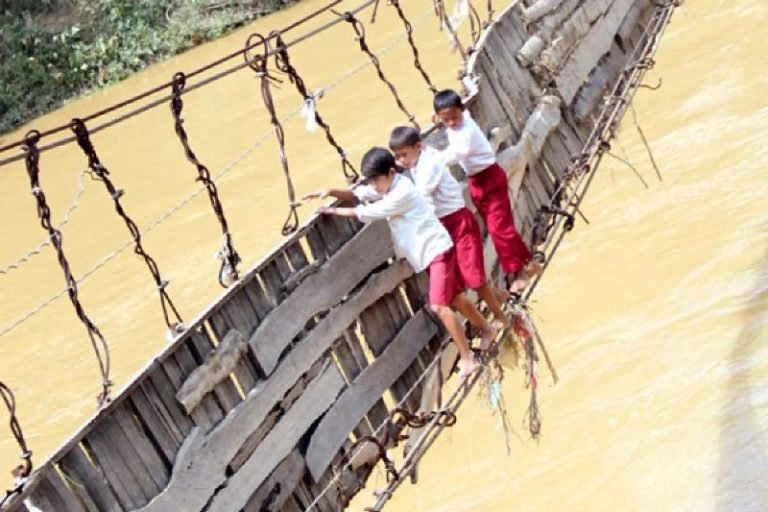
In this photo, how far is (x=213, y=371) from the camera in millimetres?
2816

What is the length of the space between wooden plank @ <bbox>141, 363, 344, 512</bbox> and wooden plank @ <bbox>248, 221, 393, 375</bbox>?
0.17m

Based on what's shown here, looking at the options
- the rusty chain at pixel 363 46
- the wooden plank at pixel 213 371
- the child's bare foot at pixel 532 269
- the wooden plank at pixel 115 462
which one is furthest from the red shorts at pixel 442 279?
the wooden plank at pixel 115 462

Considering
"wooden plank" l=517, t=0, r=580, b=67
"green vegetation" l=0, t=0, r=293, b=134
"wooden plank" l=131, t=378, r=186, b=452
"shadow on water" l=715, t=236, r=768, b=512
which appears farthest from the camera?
"green vegetation" l=0, t=0, r=293, b=134

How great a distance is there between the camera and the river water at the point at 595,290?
4.60m

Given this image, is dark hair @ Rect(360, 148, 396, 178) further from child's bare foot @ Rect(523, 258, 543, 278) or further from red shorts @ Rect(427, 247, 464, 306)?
child's bare foot @ Rect(523, 258, 543, 278)

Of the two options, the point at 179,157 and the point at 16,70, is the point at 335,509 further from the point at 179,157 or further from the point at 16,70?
the point at 16,70

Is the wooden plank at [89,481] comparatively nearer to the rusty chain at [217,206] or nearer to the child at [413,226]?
the rusty chain at [217,206]

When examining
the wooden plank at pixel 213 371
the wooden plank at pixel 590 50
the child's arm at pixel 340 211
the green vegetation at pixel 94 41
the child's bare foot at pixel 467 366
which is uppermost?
the green vegetation at pixel 94 41

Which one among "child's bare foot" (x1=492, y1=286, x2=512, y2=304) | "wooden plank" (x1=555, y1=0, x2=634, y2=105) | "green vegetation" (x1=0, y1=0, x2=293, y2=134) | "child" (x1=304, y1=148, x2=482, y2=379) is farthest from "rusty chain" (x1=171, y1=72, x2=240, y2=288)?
"green vegetation" (x1=0, y1=0, x2=293, y2=134)

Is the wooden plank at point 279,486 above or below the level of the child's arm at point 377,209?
below

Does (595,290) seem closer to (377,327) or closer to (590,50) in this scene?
(590,50)

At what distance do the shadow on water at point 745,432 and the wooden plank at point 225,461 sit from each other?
1902mm

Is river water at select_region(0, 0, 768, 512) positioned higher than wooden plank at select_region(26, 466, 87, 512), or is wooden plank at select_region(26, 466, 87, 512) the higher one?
wooden plank at select_region(26, 466, 87, 512)

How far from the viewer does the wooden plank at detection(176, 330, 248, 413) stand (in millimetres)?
2746
